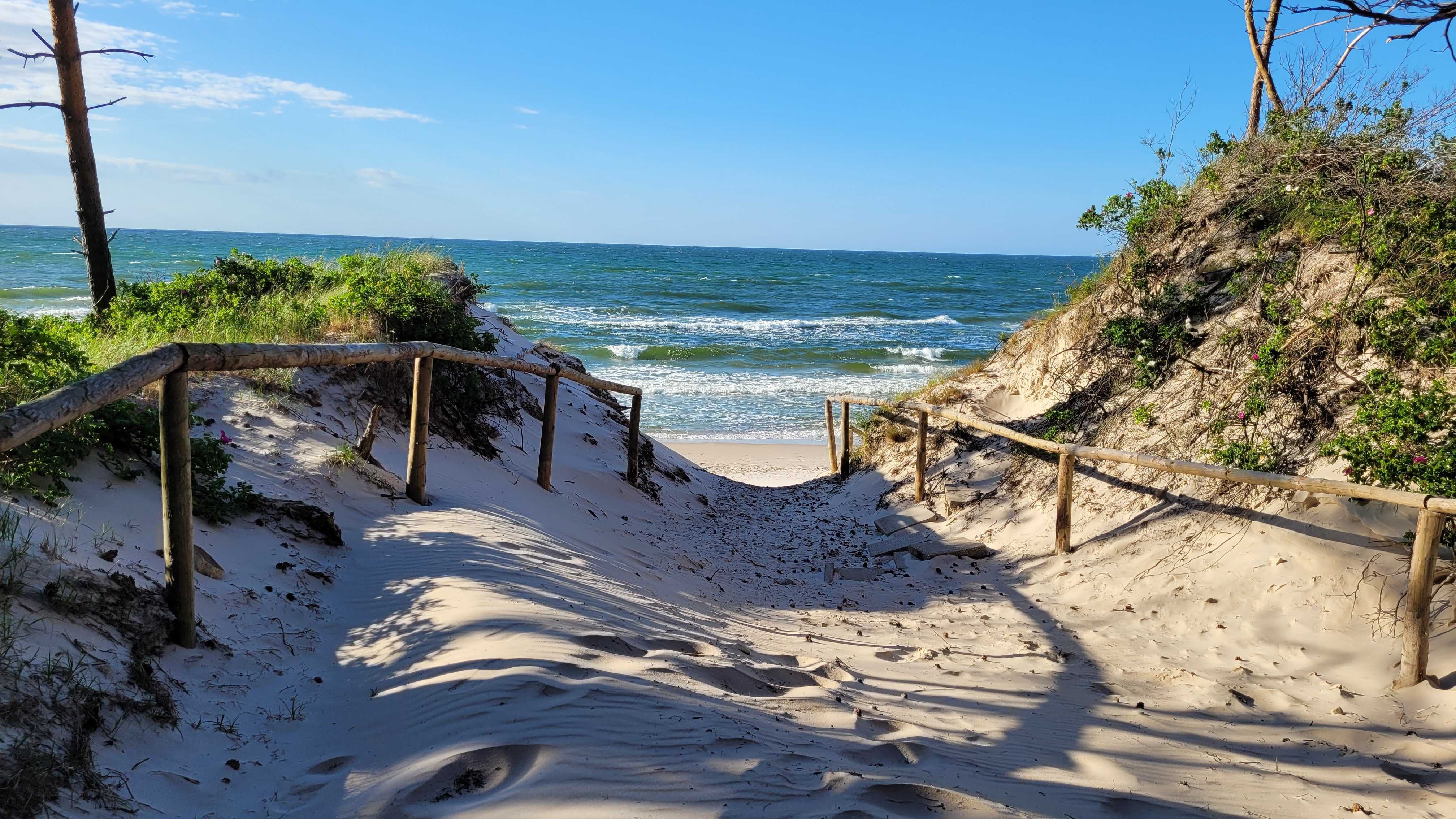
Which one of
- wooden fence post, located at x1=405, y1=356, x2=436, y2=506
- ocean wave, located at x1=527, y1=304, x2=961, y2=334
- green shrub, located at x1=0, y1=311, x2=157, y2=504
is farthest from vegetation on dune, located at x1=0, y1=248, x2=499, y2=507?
ocean wave, located at x1=527, y1=304, x2=961, y2=334

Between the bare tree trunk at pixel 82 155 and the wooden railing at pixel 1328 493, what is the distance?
9046 millimetres

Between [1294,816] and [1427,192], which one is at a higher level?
[1427,192]

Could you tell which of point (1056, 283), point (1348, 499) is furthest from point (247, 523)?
point (1056, 283)

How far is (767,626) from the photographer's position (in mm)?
5438

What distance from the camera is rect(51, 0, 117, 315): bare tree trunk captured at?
26.7 ft

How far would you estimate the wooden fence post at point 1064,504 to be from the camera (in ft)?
22.7

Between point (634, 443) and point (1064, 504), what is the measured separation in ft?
16.8

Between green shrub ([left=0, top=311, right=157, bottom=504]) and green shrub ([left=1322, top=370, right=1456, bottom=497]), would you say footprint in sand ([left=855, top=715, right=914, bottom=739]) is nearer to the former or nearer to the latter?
green shrub ([left=1322, top=370, right=1456, bottom=497])

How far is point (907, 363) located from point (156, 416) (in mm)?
24142

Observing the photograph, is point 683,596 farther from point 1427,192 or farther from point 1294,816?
point 1427,192

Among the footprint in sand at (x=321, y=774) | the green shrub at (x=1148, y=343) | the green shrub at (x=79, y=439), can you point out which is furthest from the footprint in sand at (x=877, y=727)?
the green shrub at (x=1148, y=343)

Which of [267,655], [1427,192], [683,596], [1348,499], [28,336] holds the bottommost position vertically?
[683,596]

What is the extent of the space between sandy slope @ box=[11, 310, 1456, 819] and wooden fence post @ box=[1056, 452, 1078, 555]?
0.18 metres

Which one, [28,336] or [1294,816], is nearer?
[1294,816]
